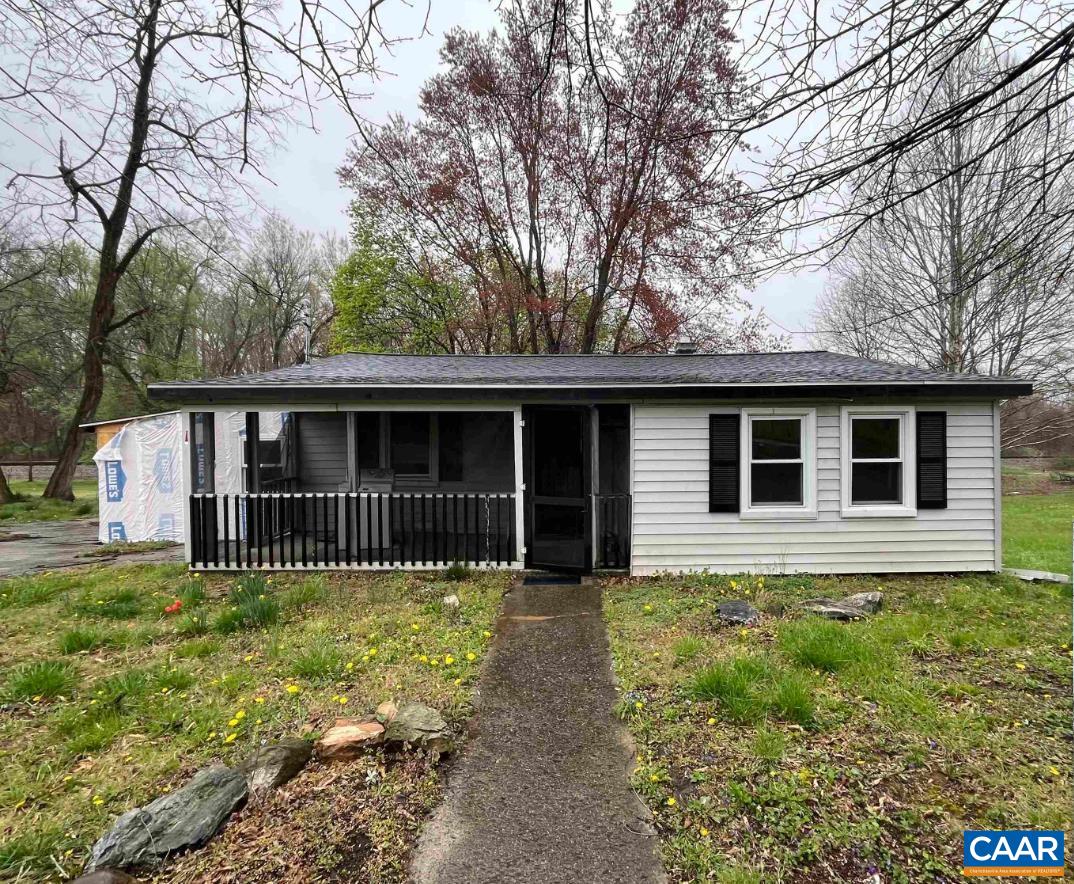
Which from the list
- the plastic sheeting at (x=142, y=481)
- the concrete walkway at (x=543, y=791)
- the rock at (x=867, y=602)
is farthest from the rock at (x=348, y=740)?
the plastic sheeting at (x=142, y=481)

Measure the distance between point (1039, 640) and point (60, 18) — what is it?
7.73 m

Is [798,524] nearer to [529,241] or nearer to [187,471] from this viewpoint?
[187,471]

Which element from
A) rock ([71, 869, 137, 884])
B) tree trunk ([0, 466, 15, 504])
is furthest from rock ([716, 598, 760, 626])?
tree trunk ([0, 466, 15, 504])

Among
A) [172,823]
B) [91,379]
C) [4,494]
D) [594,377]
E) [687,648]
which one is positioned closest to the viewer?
[172,823]

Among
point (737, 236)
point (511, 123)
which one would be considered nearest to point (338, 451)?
point (737, 236)

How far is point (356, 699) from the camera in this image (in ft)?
10.8

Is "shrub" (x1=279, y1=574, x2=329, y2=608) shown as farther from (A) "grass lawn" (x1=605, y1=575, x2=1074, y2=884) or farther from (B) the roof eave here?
(A) "grass lawn" (x1=605, y1=575, x2=1074, y2=884)

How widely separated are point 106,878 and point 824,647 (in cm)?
419

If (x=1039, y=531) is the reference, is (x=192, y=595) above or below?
above

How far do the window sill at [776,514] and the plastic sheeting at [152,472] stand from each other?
7.91 meters

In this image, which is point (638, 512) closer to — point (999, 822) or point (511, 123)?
point (999, 822)

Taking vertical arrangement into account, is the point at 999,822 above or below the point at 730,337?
below

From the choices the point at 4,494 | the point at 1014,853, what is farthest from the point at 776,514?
the point at 4,494

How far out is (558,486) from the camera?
675 centimetres
